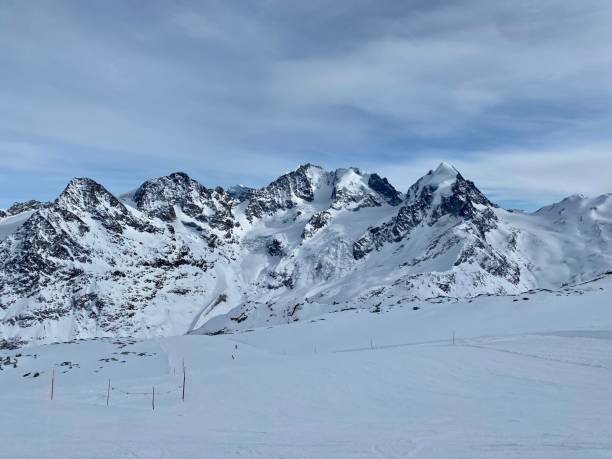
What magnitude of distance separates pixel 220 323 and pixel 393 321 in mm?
56805

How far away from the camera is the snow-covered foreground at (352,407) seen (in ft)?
48.9

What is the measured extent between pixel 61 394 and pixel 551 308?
52.6m

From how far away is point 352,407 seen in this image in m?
21.2

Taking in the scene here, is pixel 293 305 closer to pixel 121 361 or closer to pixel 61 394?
pixel 121 361

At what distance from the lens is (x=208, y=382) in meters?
29.1

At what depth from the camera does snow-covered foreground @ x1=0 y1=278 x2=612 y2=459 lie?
1490 centimetres

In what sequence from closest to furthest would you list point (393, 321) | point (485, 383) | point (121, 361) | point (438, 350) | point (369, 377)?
1. point (485, 383)
2. point (369, 377)
3. point (438, 350)
4. point (121, 361)
5. point (393, 321)

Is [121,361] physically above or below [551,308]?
below

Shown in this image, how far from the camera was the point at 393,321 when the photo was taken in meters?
63.9

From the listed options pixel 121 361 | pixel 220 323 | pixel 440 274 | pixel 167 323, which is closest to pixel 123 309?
pixel 167 323

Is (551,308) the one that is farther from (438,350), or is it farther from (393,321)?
(438,350)

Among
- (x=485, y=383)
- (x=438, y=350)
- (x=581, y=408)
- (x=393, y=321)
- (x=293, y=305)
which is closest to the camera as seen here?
(x=581, y=408)

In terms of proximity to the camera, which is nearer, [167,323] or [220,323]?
[220,323]

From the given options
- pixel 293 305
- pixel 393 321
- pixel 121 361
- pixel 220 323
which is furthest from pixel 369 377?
pixel 220 323
